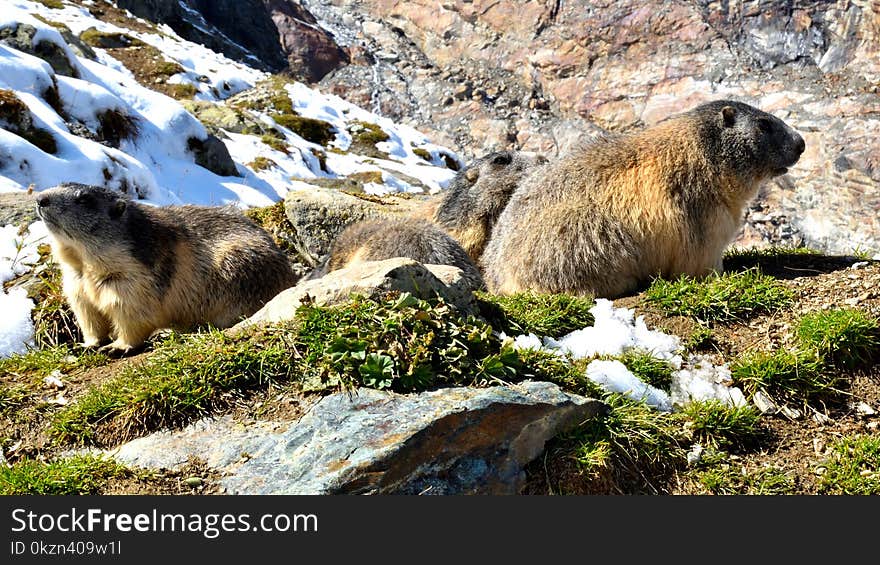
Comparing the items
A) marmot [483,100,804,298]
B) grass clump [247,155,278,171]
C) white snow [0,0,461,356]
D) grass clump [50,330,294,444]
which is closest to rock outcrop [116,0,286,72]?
white snow [0,0,461,356]

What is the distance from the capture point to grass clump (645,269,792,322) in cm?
764

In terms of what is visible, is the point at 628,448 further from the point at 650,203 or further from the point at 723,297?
the point at 650,203

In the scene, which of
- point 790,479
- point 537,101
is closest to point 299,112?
point 537,101

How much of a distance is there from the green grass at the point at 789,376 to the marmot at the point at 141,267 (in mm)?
5350

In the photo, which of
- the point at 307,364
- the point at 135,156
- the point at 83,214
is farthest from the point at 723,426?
the point at 135,156

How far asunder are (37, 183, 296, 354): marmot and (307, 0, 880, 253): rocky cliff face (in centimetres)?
2996

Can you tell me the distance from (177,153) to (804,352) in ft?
60.4

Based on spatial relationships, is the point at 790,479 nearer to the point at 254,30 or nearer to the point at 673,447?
the point at 673,447

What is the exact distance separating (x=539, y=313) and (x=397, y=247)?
272 centimetres

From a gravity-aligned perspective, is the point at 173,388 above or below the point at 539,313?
above

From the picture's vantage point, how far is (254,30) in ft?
246

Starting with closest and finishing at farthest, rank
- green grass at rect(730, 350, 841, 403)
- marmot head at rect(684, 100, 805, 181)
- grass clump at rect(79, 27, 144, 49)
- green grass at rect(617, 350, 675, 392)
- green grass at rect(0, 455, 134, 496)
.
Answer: green grass at rect(0, 455, 134, 496), green grass at rect(730, 350, 841, 403), green grass at rect(617, 350, 675, 392), marmot head at rect(684, 100, 805, 181), grass clump at rect(79, 27, 144, 49)

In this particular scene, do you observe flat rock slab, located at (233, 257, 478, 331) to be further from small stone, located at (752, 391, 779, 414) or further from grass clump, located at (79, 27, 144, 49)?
grass clump, located at (79, 27, 144, 49)

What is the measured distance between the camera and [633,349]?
23.1ft
